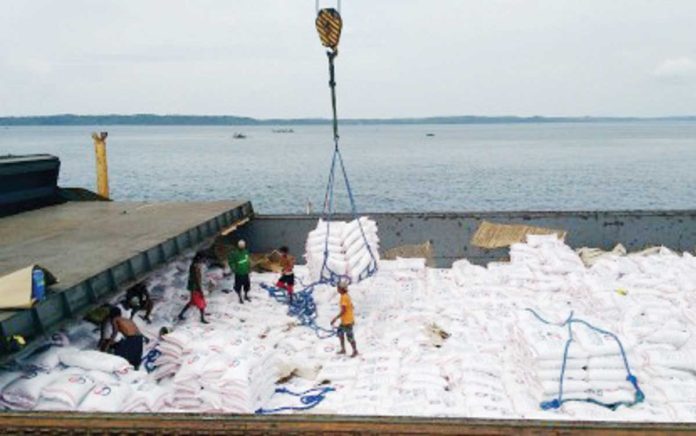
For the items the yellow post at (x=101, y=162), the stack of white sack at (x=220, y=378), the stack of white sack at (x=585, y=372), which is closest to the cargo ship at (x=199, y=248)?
the stack of white sack at (x=585, y=372)

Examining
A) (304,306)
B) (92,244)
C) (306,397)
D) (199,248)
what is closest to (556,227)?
(304,306)

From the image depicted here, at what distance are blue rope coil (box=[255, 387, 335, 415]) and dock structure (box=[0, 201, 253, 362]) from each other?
309cm

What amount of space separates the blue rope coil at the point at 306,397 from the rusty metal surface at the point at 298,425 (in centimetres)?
231

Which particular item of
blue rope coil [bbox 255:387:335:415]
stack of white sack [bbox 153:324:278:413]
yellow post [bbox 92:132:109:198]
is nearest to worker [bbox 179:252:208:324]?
stack of white sack [bbox 153:324:278:413]

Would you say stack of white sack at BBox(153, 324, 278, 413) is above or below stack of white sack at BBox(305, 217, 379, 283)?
below

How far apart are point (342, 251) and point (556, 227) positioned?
7148mm

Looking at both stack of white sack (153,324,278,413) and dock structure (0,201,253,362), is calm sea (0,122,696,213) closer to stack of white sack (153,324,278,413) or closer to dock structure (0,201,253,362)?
dock structure (0,201,253,362)

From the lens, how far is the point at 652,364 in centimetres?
943

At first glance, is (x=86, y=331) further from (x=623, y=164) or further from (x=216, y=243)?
(x=623, y=164)

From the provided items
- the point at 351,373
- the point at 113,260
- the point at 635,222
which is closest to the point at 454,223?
the point at 635,222

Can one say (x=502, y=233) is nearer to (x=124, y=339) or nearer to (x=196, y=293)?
(x=196, y=293)

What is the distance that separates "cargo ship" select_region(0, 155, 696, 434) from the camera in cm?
616

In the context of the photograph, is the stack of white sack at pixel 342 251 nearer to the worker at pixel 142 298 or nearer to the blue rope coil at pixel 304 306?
the blue rope coil at pixel 304 306

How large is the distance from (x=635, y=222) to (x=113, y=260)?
42.9 ft
